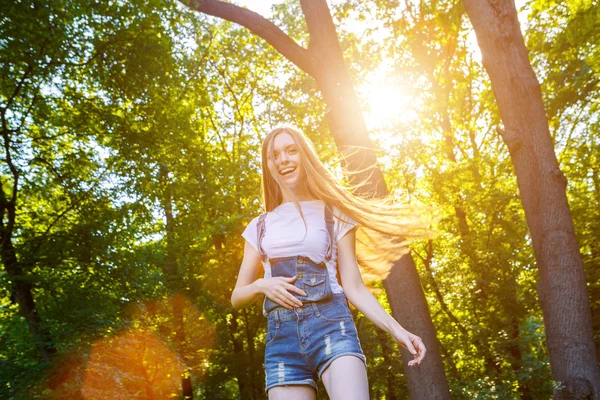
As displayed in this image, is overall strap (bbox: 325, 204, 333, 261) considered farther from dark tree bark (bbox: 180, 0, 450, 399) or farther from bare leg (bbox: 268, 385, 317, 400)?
dark tree bark (bbox: 180, 0, 450, 399)

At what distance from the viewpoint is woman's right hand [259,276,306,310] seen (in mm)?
2523

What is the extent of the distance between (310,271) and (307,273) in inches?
0.8

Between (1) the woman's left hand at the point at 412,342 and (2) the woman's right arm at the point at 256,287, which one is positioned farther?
(2) the woman's right arm at the point at 256,287

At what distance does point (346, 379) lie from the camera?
233 cm

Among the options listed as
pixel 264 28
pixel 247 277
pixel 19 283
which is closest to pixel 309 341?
pixel 247 277

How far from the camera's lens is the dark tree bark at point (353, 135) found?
6027 millimetres

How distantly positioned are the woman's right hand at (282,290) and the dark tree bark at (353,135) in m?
2.92

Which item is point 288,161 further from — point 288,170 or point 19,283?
point 19,283

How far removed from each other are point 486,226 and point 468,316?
11.3 feet

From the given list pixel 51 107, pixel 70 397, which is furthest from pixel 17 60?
pixel 70 397

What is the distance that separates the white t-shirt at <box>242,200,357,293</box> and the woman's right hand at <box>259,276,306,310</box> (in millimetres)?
166

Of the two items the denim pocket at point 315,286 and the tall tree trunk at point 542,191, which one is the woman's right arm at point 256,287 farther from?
the tall tree trunk at point 542,191

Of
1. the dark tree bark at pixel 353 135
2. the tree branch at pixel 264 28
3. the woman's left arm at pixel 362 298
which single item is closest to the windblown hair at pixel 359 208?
the woman's left arm at pixel 362 298

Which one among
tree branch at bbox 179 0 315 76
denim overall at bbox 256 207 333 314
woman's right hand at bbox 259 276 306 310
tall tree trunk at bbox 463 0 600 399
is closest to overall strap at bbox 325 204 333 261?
denim overall at bbox 256 207 333 314
